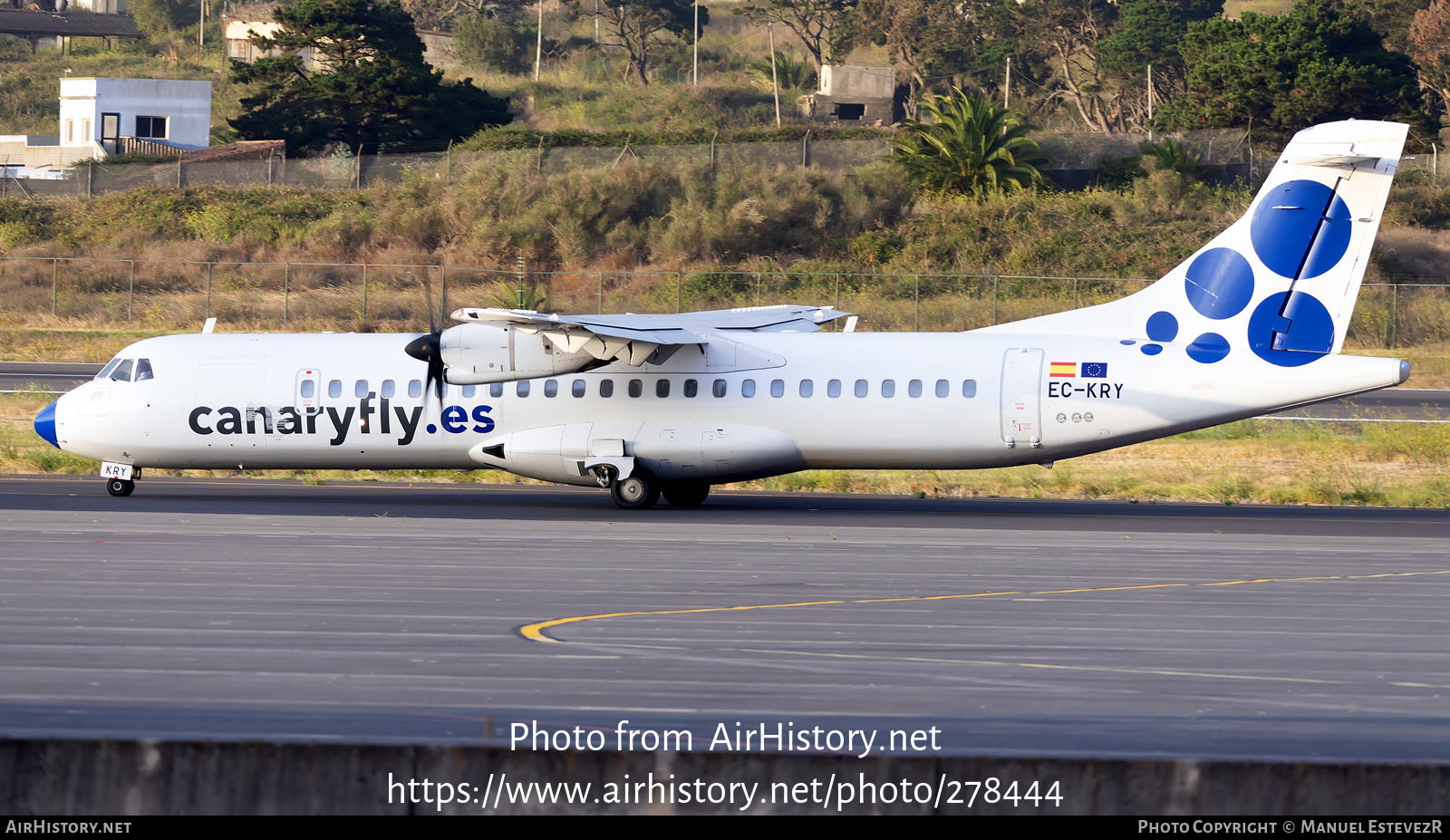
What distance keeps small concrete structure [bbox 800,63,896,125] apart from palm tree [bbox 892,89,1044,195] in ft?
92.4

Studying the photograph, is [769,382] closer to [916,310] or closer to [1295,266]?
[1295,266]

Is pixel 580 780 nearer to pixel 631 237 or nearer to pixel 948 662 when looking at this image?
pixel 948 662

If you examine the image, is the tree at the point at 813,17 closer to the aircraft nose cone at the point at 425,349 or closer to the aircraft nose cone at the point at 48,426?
the aircraft nose cone at the point at 48,426

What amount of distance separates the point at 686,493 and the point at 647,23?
8336cm

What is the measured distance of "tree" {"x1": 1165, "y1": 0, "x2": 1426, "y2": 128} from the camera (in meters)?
63.7

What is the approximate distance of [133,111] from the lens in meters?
78.9

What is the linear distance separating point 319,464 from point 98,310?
3295 cm

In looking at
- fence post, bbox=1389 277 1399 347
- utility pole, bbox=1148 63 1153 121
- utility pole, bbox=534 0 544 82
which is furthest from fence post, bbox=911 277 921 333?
utility pole, bbox=534 0 544 82

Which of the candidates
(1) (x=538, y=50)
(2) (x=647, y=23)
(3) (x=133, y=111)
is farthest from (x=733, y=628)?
(2) (x=647, y=23)

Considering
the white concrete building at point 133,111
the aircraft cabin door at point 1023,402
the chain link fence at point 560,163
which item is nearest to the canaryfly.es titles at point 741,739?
the aircraft cabin door at point 1023,402

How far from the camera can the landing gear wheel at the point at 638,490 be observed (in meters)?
21.9

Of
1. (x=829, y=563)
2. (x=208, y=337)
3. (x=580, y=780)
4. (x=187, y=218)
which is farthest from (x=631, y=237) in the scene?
(x=580, y=780)

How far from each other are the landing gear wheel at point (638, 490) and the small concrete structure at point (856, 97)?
6769 cm
